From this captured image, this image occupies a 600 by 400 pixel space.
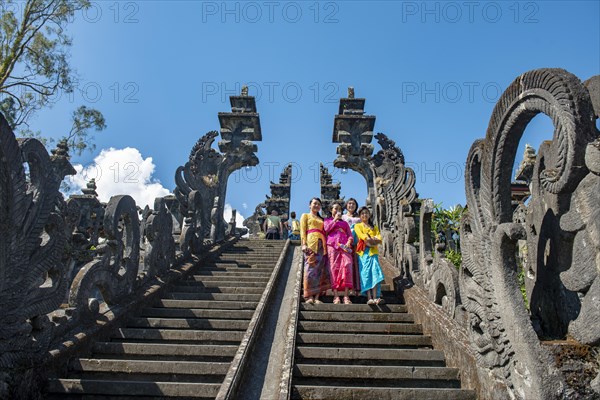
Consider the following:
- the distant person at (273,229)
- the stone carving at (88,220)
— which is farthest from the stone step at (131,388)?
the distant person at (273,229)

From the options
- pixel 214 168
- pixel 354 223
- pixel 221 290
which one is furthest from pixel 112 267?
pixel 214 168

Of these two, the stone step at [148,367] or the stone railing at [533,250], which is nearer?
the stone railing at [533,250]

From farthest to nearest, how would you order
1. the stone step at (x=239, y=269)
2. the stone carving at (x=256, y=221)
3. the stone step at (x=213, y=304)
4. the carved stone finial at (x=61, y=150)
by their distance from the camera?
1. the stone carving at (x=256, y=221)
2. the carved stone finial at (x=61, y=150)
3. the stone step at (x=239, y=269)
4. the stone step at (x=213, y=304)

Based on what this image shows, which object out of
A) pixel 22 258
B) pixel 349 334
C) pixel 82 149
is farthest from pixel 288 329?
pixel 82 149

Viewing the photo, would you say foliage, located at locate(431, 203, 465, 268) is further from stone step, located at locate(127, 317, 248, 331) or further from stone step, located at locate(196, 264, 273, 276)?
stone step, located at locate(127, 317, 248, 331)

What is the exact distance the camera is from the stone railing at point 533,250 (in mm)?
2854

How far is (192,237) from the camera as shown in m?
9.12

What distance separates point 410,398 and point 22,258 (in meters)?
3.65

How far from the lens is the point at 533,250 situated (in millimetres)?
3896

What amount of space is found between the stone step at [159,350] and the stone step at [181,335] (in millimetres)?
349

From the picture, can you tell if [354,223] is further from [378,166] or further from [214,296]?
[378,166]

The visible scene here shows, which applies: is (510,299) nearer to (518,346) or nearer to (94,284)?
(518,346)

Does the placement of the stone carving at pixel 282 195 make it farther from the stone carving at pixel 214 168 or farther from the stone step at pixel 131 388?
the stone step at pixel 131 388

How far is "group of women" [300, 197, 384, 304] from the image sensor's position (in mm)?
6410
